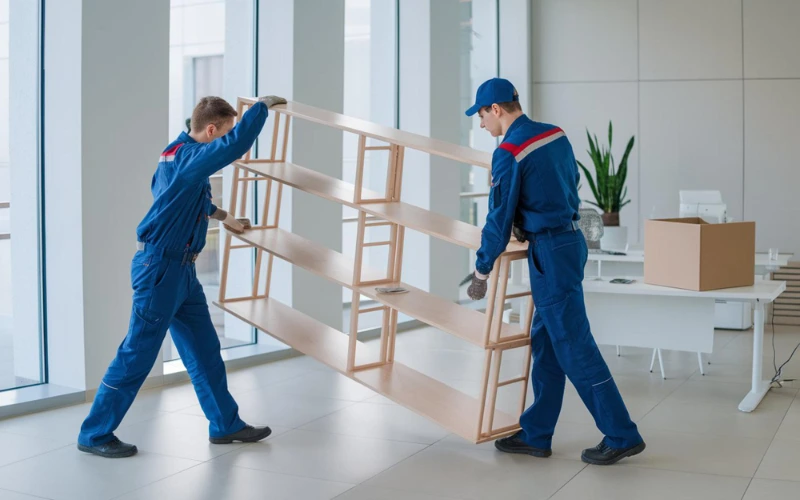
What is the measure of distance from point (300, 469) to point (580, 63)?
634 centimetres

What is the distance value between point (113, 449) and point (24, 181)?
1687 millimetres

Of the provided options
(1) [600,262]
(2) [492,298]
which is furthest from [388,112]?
(2) [492,298]

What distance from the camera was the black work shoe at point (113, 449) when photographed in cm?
350

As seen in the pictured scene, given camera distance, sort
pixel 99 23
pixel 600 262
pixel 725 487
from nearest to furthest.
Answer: pixel 725 487 → pixel 99 23 → pixel 600 262

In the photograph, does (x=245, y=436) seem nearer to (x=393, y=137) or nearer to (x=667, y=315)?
(x=393, y=137)

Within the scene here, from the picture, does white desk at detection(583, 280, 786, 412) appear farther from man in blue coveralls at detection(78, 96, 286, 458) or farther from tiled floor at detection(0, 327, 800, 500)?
man in blue coveralls at detection(78, 96, 286, 458)

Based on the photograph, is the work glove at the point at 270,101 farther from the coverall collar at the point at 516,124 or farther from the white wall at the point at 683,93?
the white wall at the point at 683,93

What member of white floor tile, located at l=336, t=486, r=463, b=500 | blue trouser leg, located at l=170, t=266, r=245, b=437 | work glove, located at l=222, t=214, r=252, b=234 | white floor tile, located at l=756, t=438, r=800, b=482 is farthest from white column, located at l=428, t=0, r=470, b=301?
white floor tile, located at l=336, t=486, r=463, b=500

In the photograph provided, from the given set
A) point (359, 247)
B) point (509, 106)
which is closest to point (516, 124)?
point (509, 106)

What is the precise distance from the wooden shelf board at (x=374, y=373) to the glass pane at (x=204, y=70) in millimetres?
1769

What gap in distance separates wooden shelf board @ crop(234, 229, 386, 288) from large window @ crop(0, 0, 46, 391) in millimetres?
1228

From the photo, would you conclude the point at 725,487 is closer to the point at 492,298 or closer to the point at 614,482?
the point at 614,482

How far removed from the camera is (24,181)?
450 centimetres

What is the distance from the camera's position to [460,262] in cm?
802
